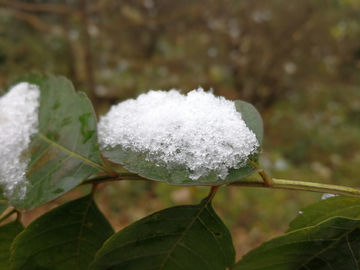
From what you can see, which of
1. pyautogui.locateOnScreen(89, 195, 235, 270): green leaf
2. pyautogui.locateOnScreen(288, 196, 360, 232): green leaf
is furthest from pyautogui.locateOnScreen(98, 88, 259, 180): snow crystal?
pyautogui.locateOnScreen(288, 196, 360, 232): green leaf

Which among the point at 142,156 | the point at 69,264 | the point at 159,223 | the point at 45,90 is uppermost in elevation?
the point at 45,90

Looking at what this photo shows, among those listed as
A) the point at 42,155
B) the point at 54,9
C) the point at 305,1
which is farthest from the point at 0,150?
the point at 305,1

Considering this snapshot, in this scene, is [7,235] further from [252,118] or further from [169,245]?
[252,118]

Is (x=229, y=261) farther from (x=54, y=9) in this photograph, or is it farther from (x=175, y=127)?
(x=54, y=9)

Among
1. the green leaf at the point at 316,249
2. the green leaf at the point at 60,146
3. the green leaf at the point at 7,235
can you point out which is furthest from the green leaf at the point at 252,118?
the green leaf at the point at 7,235

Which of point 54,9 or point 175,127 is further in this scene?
point 54,9

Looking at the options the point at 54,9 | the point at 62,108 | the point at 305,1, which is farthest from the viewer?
the point at 305,1

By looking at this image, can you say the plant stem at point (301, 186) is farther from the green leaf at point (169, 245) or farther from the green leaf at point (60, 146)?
the green leaf at point (60, 146)
